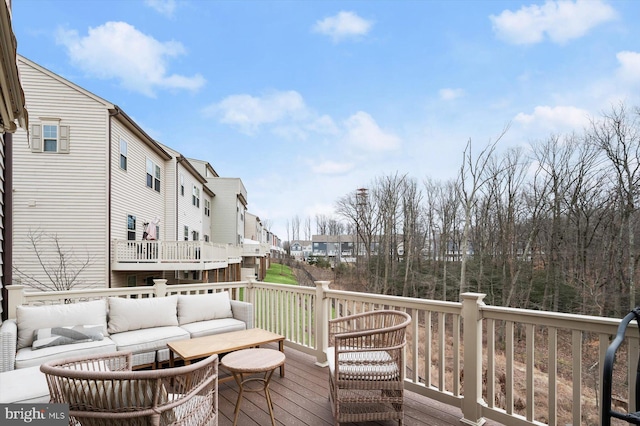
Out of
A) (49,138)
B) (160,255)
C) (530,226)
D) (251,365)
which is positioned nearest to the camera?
(251,365)

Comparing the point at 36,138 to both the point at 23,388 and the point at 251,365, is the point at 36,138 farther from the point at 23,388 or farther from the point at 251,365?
the point at 251,365

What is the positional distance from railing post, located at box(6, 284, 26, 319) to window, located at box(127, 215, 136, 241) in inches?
287

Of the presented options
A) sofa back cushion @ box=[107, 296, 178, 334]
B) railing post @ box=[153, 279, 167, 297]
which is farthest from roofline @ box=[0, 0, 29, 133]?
railing post @ box=[153, 279, 167, 297]

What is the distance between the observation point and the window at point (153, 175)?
12039 mm

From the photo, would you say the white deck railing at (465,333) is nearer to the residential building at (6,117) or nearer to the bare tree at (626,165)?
the residential building at (6,117)

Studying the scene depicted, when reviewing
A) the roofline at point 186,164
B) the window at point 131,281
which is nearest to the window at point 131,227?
the window at point 131,281

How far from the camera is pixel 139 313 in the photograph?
410 cm

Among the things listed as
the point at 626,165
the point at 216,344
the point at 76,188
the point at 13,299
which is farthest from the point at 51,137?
the point at 626,165

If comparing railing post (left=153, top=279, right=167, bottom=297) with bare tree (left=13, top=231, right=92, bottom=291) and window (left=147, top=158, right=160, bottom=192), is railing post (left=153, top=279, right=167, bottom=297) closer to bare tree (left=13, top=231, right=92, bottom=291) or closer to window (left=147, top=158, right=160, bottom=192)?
bare tree (left=13, top=231, right=92, bottom=291)

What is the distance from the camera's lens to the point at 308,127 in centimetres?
1467

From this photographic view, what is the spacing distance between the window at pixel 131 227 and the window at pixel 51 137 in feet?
8.57

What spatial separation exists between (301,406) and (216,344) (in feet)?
3.67

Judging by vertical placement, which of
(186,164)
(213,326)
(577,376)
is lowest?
(213,326)

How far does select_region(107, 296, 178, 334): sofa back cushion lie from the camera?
3980 mm
